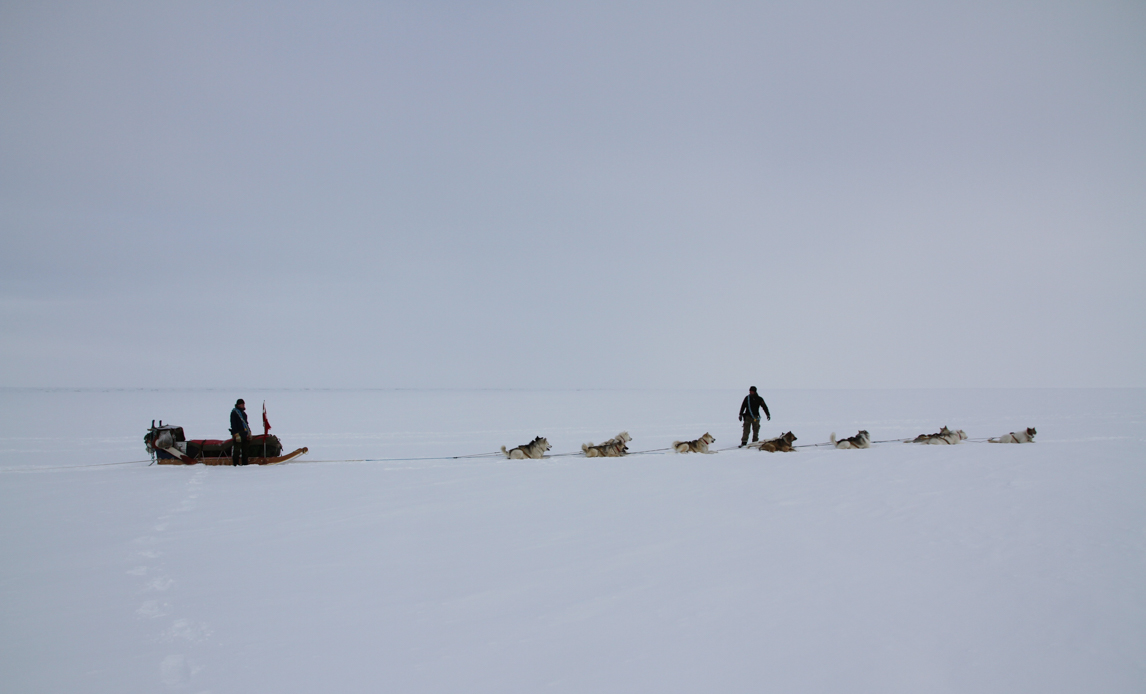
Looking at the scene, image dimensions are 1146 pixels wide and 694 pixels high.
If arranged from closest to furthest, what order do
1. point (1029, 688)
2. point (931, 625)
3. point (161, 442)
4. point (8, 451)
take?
point (1029, 688)
point (931, 625)
point (161, 442)
point (8, 451)

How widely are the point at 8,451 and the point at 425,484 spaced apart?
1427 cm

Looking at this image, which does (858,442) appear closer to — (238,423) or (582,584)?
(582,584)

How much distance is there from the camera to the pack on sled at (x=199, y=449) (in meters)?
13.0

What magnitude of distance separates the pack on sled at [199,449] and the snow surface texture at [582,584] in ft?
7.15

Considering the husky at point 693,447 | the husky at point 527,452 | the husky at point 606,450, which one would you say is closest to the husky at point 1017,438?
the husky at point 693,447

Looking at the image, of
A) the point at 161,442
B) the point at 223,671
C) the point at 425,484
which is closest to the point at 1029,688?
the point at 223,671

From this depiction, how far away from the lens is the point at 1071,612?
15.0 ft

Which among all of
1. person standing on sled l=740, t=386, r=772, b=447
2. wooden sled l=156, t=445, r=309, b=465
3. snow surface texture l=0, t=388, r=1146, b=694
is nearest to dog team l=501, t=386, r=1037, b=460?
person standing on sled l=740, t=386, r=772, b=447

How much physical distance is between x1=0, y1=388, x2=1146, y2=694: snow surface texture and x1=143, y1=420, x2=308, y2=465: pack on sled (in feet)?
7.15

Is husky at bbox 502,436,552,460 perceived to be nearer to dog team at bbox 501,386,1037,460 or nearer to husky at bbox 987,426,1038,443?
dog team at bbox 501,386,1037,460

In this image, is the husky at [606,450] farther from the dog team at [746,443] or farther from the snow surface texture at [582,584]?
the snow surface texture at [582,584]

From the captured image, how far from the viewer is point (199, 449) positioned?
1334cm

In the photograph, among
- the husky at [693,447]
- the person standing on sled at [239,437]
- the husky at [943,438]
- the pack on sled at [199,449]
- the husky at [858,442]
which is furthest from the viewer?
the husky at [943,438]

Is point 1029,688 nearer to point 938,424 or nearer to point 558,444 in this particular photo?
point 558,444
